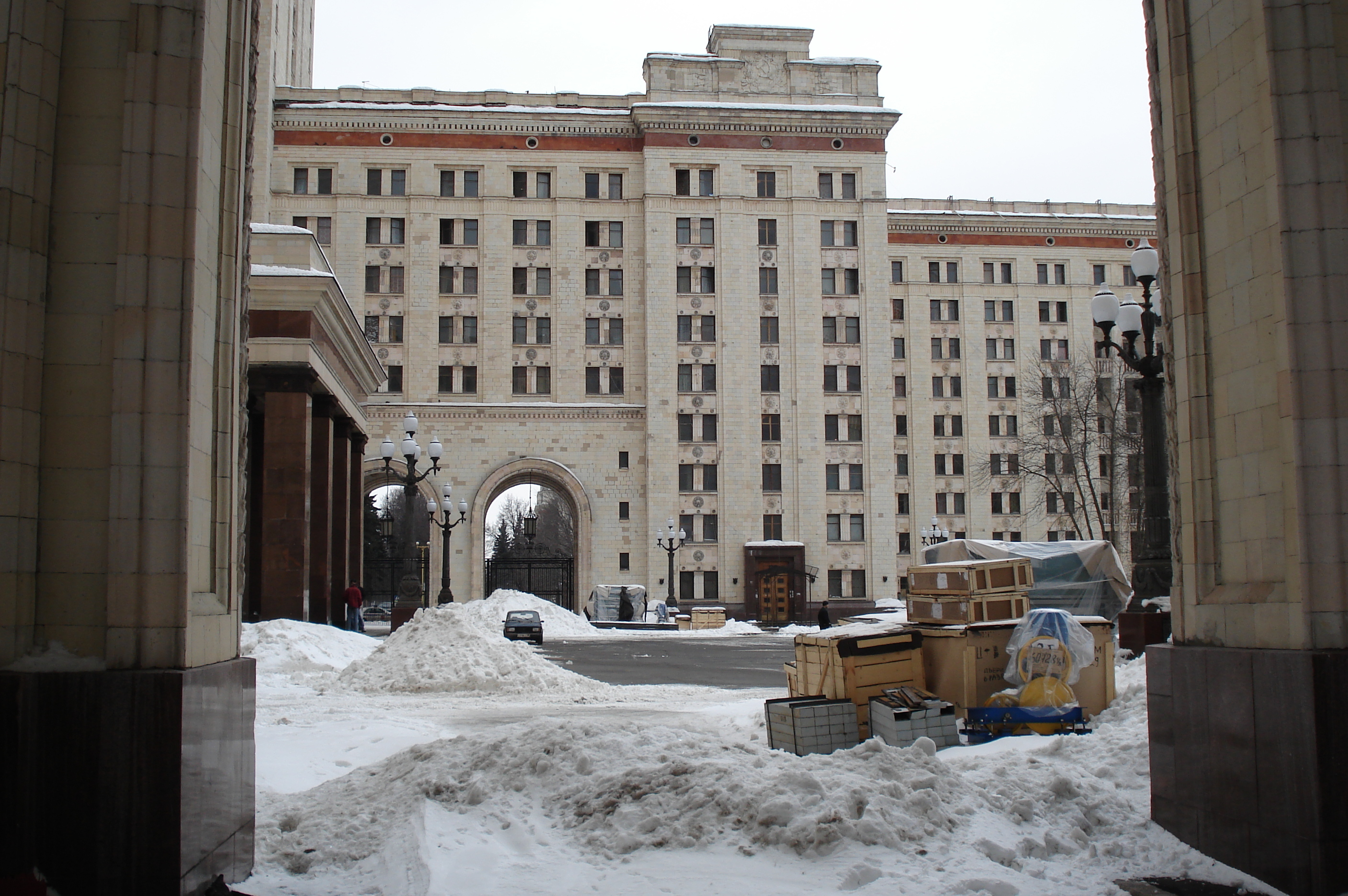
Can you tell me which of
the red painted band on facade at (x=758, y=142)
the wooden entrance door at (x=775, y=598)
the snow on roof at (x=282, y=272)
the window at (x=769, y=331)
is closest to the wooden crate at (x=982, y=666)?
the snow on roof at (x=282, y=272)

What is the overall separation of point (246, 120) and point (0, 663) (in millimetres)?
3551

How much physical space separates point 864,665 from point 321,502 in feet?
76.0

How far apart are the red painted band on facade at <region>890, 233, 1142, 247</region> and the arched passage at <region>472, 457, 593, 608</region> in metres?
28.5

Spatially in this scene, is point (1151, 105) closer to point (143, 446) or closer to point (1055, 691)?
point (1055, 691)

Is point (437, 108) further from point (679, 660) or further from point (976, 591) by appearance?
point (976, 591)

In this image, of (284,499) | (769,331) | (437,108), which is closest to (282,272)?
(284,499)

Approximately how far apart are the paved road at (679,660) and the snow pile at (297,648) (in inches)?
190

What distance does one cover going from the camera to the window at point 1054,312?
71188 mm

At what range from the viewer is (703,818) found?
279 inches

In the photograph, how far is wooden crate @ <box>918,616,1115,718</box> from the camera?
11.0 m

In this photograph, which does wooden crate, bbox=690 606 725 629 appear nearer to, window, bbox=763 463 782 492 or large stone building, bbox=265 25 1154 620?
large stone building, bbox=265 25 1154 620

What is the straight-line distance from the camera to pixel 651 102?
56750 mm

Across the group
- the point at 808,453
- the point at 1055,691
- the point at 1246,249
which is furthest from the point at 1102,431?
the point at 1246,249

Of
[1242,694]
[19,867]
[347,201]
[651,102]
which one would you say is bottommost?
[19,867]
